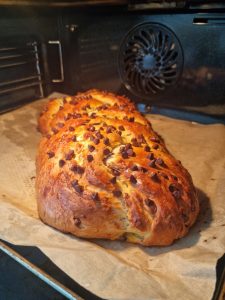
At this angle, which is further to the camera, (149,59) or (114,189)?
(149,59)

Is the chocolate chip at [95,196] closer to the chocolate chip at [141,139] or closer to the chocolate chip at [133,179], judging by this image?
the chocolate chip at [133,179]

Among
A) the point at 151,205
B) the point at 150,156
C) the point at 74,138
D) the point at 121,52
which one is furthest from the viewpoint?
the point at 121,52

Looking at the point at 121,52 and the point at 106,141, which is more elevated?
the point at 121,52

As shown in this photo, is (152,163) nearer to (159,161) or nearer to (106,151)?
(159,161)

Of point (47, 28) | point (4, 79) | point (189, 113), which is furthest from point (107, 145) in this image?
point (47, 28)

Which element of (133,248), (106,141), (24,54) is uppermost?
(24,54)

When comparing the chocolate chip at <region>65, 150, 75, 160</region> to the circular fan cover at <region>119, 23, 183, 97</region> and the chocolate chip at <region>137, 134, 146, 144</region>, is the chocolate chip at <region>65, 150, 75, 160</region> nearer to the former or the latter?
the chocolate chip at <region>137, 134, 146, 144</region>

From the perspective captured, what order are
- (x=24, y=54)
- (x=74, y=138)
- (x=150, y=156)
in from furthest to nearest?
(x=24, y=54) → (x=74, y=138) → (x=150, y=156)

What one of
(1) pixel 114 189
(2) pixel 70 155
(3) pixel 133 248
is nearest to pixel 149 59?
(2) pixel 70 155

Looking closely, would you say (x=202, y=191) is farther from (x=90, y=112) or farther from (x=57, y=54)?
(x=57, y=54)

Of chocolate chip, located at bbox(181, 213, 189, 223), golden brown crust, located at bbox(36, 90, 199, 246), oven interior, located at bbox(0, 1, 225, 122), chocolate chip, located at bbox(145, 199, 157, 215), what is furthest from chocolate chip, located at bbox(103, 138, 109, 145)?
oven interior, located at bbox(0, 1, 225, 122)
